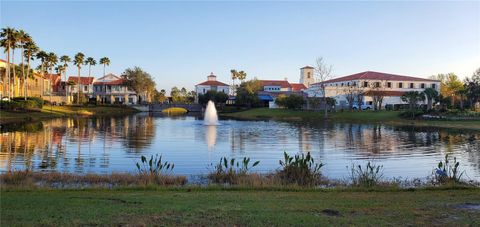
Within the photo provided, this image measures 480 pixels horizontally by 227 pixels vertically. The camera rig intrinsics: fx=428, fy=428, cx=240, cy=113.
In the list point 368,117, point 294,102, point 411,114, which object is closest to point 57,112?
point 294,102

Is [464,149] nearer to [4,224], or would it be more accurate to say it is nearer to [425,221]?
[425,221]

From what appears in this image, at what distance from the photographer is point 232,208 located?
394 inches

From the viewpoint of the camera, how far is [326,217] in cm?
910

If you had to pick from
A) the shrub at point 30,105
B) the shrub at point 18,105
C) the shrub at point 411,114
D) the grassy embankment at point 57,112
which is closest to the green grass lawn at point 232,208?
the grassy embankment at point 57,112

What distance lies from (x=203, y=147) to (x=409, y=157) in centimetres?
1390

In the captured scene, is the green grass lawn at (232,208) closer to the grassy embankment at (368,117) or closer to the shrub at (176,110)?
the grassy embankment at (368,117)

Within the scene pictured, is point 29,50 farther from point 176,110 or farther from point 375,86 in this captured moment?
point 375,86

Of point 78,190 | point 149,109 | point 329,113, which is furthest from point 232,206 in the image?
point 149,109

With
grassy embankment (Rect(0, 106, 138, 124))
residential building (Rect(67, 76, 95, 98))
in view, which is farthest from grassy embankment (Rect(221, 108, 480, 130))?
residential building (Rect(67, 76, 95, 98))

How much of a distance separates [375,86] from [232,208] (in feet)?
325

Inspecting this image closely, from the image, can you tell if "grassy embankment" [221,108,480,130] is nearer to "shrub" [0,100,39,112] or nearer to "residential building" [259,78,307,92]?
"shrub" [0,100,39,112]

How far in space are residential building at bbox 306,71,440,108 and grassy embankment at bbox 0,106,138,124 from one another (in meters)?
51.6

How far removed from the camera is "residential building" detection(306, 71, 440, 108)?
102000mm

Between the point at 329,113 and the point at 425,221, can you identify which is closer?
the point at 425,221
